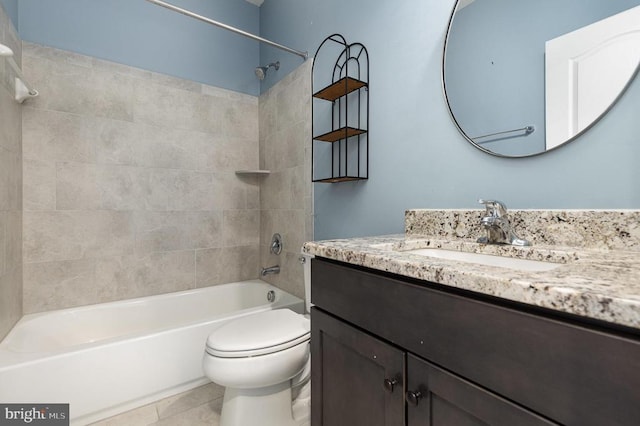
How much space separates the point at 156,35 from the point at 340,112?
1480 millimetres

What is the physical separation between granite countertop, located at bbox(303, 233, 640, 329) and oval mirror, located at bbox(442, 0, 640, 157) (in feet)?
1.17

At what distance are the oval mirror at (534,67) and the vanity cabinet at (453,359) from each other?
0.67 meters

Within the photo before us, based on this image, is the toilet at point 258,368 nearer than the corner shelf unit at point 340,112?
Yes

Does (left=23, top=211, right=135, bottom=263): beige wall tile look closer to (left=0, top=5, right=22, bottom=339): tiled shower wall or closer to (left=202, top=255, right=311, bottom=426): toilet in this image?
(left=0, top=5, right=22, bottom=339): tiled shower wall

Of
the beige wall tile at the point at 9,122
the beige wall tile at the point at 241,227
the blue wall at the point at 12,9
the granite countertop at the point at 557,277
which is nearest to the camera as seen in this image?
the granite countertop at the point at 557,277

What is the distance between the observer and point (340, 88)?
155cm

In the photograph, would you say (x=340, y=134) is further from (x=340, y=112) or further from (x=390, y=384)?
(x=390, y=384)

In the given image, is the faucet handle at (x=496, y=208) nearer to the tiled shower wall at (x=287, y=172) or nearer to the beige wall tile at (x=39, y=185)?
the tiled shower wall at (x=287, y=172)

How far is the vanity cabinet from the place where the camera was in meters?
0.36

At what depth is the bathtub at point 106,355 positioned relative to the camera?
1.23 m

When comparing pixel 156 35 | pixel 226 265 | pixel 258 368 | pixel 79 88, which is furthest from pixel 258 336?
pixel 156 35

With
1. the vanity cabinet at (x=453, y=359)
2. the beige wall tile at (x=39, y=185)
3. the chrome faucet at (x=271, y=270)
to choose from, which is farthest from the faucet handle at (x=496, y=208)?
the beige wall tile at (x=39, y=185)

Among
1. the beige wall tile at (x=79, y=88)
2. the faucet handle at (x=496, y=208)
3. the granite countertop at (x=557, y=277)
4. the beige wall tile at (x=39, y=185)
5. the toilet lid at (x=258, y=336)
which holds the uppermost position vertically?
the beige wall tile at (x=79, y=88)

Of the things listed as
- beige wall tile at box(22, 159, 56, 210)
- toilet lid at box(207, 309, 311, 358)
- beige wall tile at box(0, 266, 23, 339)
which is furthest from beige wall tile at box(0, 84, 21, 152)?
toilet lid at box(207, 309, 311, 358)
